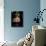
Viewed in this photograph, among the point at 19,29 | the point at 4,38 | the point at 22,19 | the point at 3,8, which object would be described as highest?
the point at 3,8

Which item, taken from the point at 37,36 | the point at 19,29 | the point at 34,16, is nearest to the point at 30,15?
the point at 34,16

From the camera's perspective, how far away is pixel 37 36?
2498 mm

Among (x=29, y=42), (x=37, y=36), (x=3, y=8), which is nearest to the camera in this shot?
(x=37, y=36)

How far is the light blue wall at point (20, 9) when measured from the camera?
564 centimetres

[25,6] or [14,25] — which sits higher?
[25,6]

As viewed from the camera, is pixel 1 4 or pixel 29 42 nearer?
pixel 29 42

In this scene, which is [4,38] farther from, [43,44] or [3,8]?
[43,44]

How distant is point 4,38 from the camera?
566cm

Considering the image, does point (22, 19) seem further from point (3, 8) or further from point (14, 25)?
point (3, 8)

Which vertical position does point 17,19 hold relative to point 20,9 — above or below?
below

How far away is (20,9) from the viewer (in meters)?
5.67

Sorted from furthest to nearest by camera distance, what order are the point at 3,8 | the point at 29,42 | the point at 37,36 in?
the point at 3,8
the point at 29,42
the point at 37,36

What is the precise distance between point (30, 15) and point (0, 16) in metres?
1.26

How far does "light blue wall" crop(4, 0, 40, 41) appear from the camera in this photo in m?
5.64
